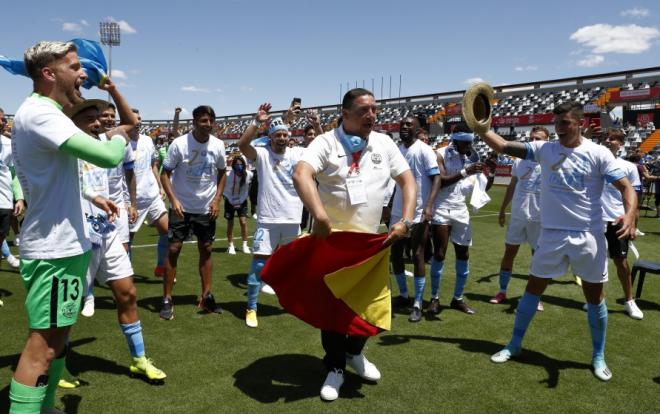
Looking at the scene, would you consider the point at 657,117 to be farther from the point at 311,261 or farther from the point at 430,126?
the point at 311,261

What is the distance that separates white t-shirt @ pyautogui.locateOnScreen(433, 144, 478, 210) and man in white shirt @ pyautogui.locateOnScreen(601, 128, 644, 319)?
1.72 m

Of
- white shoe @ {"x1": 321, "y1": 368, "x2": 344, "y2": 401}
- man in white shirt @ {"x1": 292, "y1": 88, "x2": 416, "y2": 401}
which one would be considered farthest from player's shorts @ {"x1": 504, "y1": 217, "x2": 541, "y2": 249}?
white shoe @ {"x1": 321, "y1": 368, "x2": 344, "y2": 401}

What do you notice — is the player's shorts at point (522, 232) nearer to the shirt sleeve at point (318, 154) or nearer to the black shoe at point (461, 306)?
the black shoe at point (461, 306)

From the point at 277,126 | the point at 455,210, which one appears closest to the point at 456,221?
the point at 455,210

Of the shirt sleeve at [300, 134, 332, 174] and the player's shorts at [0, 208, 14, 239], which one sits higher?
the shirt sleeve at [300, 134, 332, 174]

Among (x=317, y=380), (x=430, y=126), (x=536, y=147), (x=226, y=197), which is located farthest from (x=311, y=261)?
(x=430, y=126)

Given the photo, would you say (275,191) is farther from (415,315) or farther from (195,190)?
(415,315)

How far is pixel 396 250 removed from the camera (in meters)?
6.16

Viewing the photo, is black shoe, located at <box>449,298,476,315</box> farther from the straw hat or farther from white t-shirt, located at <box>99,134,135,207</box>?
white t-shirt, located at <box>99,134,135,207</box>

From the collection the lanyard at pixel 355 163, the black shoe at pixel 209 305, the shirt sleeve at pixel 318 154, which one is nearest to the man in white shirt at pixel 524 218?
the black shoe at pixel 209 305

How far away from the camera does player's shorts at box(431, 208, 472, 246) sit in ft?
19.3

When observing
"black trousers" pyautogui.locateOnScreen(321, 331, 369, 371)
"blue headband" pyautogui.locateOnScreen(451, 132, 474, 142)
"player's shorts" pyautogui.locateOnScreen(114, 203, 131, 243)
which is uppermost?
"blue headband" pyautogui.locateOnScreen(451, 132, 474, 142)

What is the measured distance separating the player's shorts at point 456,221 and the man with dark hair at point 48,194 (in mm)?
4116

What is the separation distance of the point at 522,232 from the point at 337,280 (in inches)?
153
